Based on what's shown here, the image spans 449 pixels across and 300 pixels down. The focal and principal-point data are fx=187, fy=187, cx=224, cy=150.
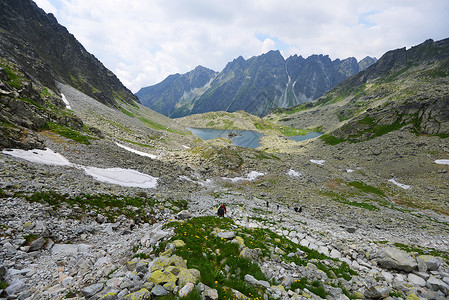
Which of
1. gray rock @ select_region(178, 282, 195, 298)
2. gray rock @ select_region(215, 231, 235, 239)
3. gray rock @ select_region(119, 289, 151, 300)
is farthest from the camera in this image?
gray rock @ select_region(215, 231, 235, 239)

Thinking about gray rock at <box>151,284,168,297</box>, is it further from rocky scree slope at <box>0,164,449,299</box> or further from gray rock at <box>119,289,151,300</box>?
gray rock at <box>119,289,151,300</box>

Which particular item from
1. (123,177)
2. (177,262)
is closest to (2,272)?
(177,262)

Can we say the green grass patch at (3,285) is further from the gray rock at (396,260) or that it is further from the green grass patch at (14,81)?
the green grass patch at (14,81)

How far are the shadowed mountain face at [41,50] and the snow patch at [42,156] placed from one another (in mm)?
65545

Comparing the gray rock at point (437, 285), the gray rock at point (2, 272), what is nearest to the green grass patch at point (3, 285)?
the gray rock at point (2, 272)

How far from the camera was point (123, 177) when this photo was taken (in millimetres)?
31078

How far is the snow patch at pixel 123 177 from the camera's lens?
27.8 m

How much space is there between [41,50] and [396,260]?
168 m

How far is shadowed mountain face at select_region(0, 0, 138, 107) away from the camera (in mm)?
79562

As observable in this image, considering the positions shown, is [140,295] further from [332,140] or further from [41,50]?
[41,50]

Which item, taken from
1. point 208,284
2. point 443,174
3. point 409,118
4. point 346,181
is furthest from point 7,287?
point 409,118

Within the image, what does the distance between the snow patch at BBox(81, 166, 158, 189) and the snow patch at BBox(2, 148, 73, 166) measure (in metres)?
2.86

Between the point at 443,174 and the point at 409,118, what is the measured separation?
58041mm

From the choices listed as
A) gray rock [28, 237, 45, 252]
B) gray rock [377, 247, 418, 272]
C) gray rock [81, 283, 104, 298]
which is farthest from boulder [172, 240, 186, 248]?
gray rock [377, 247, 418, 272]
